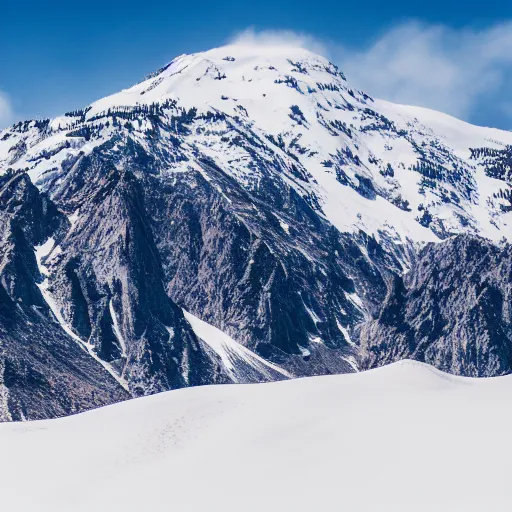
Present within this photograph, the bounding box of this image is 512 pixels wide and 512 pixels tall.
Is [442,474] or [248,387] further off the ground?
[248,387]

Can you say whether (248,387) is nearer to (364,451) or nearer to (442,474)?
(364,451)

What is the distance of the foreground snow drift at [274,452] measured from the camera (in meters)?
59.6

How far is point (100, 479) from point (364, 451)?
14864 millimetres

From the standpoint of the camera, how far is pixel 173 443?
68625 millimetres

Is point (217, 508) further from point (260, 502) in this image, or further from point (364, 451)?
point (364, 451)

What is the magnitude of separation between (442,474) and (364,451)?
5.75 m

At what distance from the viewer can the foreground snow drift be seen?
59.6 metres

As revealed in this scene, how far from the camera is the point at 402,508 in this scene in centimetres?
5688

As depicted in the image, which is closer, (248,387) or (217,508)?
(217,508)

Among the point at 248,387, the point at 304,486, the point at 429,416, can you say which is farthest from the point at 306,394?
the point at 304,486

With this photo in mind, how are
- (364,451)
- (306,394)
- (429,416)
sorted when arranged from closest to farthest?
(364,451) → (429,416) → (306,394)

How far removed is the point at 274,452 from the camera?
2616 inches

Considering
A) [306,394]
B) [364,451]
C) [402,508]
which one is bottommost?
[402,508]

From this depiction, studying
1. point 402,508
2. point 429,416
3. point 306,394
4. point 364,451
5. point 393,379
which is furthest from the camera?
point 393,379
